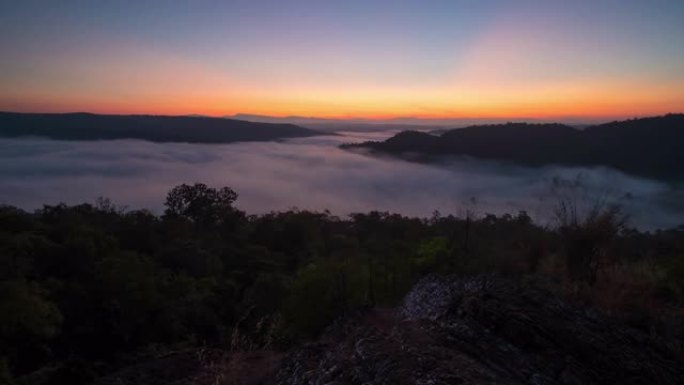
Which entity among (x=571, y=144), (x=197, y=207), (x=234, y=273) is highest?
(x=571, y=144)

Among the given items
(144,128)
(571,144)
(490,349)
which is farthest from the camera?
(144,128)

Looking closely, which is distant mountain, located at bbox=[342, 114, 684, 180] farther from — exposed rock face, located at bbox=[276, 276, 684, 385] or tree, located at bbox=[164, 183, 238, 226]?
exposed rock face, located at bbox=[276, 276, 684, 385]

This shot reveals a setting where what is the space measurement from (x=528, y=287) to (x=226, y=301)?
19.8 metres

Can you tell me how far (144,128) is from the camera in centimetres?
13075

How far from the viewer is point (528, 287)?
246 inches

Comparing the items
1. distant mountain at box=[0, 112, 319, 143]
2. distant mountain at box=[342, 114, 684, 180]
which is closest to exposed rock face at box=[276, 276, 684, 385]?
distant mountain at box=[342, 114, 684, 180]

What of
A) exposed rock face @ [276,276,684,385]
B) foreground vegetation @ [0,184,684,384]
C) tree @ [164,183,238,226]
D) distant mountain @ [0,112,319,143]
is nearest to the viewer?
exposed rock face @ [276,276,684,385]

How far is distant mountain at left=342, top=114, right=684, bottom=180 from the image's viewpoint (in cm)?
5966

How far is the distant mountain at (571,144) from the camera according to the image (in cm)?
5966

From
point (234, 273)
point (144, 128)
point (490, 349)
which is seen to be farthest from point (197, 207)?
point (144, 128)

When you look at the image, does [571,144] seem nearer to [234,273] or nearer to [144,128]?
[234,273]

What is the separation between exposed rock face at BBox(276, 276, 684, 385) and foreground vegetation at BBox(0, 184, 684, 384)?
97 centimetres

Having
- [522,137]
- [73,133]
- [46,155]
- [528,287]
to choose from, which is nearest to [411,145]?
[522,137]

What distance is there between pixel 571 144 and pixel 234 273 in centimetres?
5589
